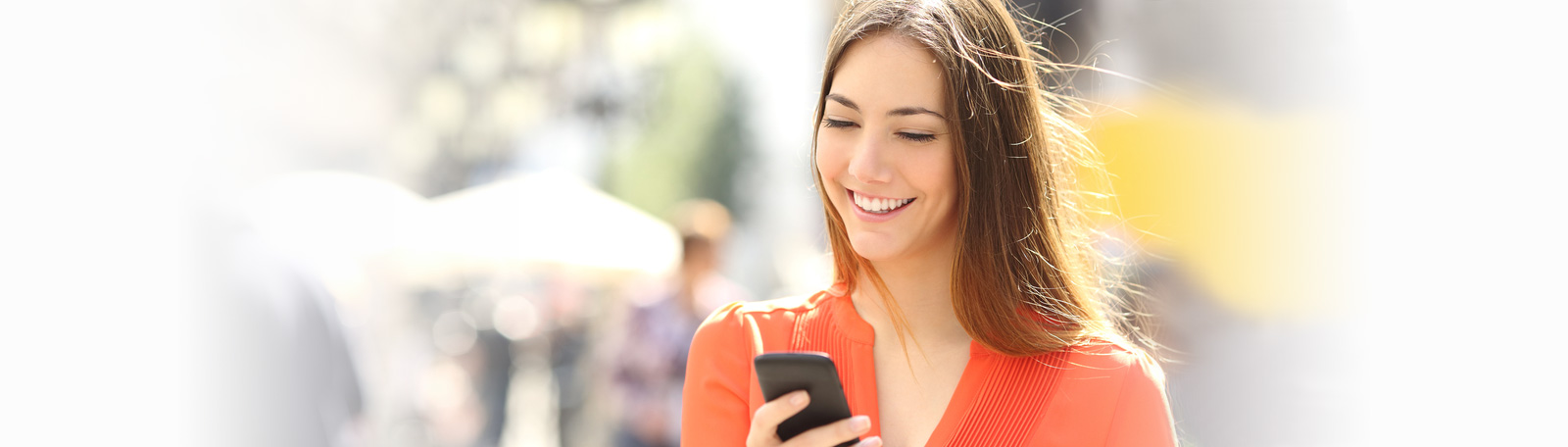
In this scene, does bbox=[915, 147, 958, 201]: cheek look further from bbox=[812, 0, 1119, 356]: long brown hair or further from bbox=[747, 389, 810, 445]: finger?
bbox=[747, 389, 810, 445]: finger

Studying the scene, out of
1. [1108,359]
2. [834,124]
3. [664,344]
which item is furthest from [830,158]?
[664,344]

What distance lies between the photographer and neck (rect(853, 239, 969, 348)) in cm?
187

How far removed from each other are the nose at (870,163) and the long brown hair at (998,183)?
0.41 feet

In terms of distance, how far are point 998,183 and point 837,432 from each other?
511 mm

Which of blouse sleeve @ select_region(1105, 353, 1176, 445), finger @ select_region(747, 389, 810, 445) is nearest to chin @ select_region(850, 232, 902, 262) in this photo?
finger @ select_region(747, 389, 810, 445)

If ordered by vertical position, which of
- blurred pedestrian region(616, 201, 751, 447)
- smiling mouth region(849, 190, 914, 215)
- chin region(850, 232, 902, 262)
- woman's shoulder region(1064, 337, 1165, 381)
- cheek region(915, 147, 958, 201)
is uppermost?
cheek region(915, 147, 958, 201)

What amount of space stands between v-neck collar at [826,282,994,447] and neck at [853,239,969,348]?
0.04 m

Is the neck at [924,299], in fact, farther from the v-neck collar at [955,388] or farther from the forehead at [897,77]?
the forehead at [897,77]

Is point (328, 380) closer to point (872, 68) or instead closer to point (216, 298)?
point (216, 298)

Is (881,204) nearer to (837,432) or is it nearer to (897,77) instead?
(897,77)

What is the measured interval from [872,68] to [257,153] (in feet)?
62.7

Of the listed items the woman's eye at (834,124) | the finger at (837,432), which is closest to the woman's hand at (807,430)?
the finger at (837,432)

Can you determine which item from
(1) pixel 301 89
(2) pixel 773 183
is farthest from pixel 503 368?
(2) pixel 773 183

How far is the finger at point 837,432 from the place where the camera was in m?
1.51
